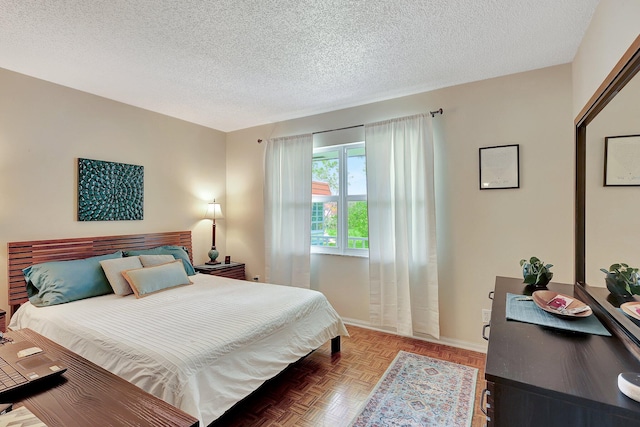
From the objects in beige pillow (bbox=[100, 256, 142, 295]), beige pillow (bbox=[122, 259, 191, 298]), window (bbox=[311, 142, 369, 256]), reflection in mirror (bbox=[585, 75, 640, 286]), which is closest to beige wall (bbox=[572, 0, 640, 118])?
reflection in mirror (bbox=[585, 75, 640, 286])

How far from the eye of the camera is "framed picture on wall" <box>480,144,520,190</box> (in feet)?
8.63

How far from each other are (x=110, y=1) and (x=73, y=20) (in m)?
0.39

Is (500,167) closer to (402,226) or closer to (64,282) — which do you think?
(402,226)

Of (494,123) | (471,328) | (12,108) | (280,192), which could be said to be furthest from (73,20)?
(471,328)

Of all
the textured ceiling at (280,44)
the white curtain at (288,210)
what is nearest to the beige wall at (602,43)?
the textured ceiling at (280,44)

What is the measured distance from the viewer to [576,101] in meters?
2.28

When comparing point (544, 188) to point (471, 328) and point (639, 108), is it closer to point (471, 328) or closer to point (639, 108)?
point (471, 328)

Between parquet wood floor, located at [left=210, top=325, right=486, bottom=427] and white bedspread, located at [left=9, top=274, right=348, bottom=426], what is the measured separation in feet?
0.80

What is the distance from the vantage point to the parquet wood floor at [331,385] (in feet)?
6.23

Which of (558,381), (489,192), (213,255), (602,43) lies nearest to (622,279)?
(558,381)

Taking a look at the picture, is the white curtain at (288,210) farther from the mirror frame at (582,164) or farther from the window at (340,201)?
the mirror frame at (582,164)

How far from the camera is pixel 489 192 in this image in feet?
9.05

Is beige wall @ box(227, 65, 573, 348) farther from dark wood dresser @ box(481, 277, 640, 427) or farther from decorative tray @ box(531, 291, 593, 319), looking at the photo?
dark wood dresser @ box(481, 277, 640, 427)

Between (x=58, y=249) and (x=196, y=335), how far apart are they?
202cm
